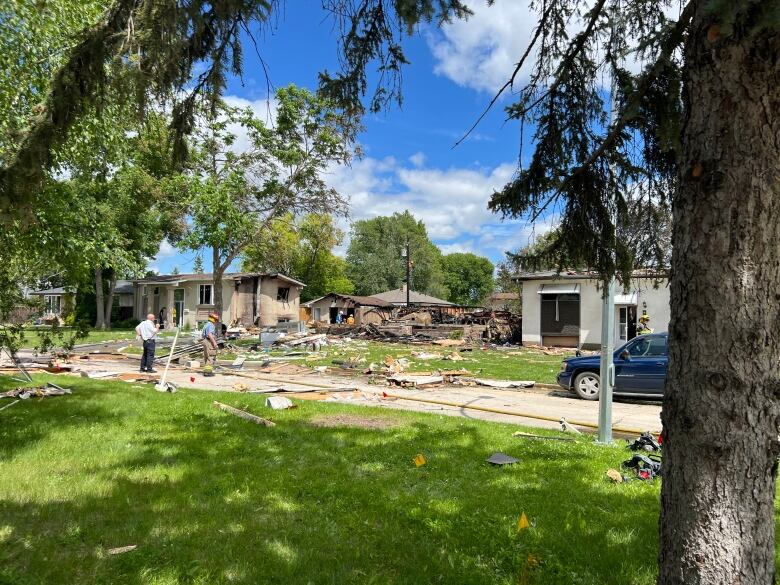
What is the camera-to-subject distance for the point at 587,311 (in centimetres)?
2670

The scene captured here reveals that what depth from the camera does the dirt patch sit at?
27.2 feet

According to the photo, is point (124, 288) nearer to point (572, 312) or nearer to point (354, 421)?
point (572, 312)

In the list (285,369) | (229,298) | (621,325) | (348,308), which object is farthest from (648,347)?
(348,308)

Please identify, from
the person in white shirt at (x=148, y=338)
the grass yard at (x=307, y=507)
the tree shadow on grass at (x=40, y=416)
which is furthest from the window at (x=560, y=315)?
the tree shadow on grass at (x=40, y=416)

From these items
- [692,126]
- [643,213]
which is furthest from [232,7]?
[643,213]

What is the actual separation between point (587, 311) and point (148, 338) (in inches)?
808

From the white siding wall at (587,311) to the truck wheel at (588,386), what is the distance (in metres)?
12.0

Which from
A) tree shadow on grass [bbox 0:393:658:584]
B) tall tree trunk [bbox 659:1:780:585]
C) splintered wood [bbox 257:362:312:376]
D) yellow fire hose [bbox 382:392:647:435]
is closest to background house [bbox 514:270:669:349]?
splintered wood [bbox 257:362:312:376]

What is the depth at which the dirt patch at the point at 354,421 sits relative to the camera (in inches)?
327

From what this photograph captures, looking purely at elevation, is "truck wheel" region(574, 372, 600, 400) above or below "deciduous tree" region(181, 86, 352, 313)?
below

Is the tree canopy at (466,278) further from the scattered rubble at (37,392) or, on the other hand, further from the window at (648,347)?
the scattered rubble at (37,392)

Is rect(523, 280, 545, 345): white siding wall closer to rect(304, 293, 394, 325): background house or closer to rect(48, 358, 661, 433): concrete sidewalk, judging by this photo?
rect(48, 358, 661, 433): concrete sidewalk

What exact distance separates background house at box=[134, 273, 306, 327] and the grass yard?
114ft

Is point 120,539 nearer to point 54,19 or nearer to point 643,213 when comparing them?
point 643,213
